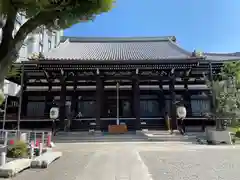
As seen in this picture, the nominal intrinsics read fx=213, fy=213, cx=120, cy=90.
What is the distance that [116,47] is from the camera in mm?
19922

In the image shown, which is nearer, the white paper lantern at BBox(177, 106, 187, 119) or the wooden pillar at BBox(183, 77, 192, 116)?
the white paper lantern at BBox(177, 106, 187, 119)

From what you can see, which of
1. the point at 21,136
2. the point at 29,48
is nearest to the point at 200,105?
the point at 21,136

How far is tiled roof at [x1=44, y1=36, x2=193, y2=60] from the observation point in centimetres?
1674

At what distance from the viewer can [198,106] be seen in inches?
666

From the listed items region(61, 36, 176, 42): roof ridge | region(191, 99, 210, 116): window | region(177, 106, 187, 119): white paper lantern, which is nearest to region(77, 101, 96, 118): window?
region(177, 106, 187, 119): white paper lantern

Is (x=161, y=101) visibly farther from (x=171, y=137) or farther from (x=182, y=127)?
(x=171, y=137)

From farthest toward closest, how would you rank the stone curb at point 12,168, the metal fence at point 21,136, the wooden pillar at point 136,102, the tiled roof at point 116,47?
the tiled roof at point 116,47 < the wooden pillar at point 136,102 < the metal fence at point 21,136 < the stone curb at point 12,168

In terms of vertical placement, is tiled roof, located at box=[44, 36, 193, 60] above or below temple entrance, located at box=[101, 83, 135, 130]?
above

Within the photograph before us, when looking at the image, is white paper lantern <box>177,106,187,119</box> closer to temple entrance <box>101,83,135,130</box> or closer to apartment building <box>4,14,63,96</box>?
temple entrance <box>101,83,135,130</box>

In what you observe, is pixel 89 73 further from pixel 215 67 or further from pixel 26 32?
pixel 26 32

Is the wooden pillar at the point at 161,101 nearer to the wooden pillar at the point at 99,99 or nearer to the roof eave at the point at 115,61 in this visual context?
the roof eave at the point at 115,61

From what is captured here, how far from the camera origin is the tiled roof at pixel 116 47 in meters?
16.7

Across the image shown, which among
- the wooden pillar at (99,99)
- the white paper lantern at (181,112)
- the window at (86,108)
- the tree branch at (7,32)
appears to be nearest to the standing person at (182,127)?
the white paper lantern at (181,112)

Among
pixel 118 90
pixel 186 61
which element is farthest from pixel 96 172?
pixel 118 90
